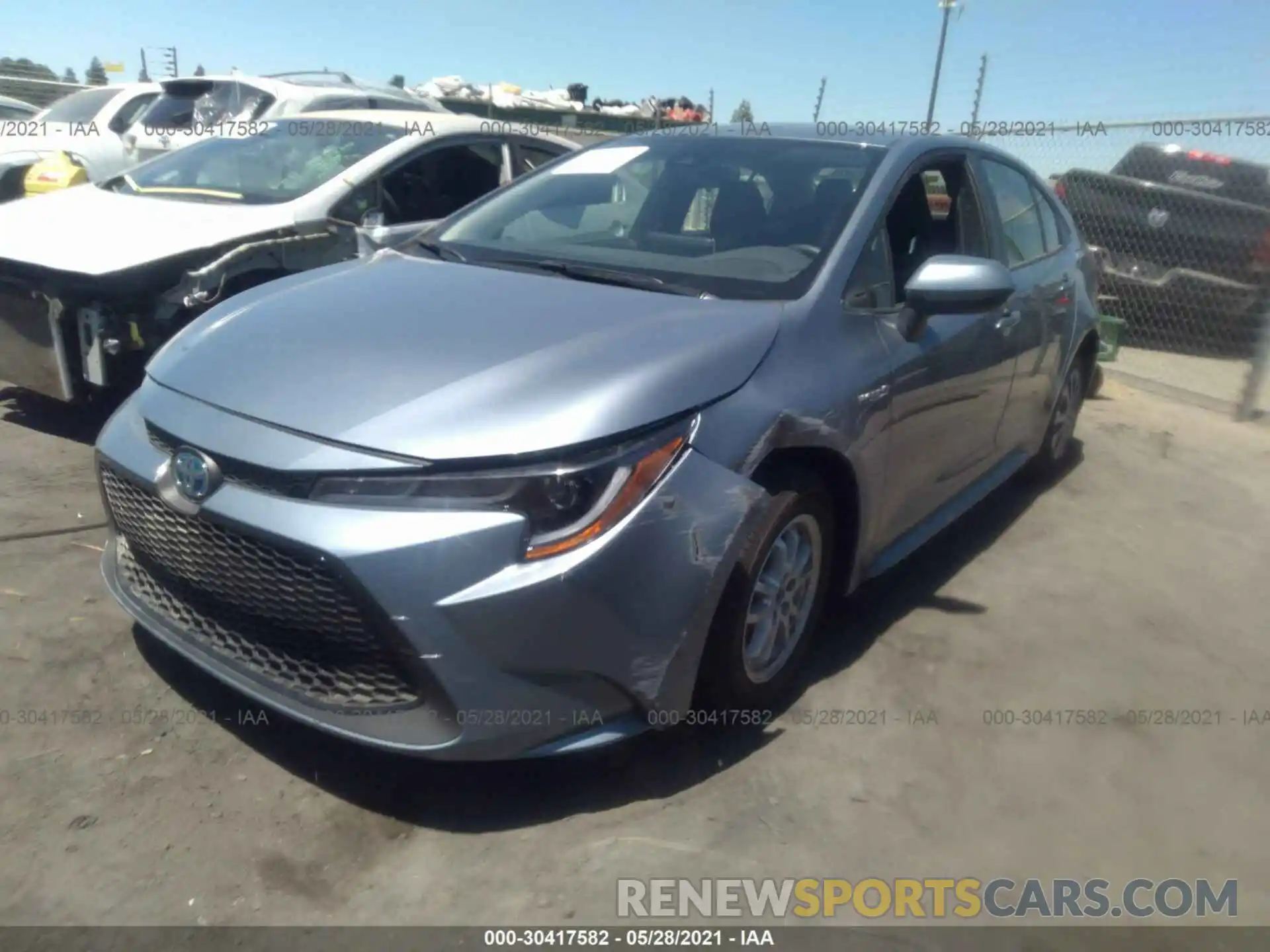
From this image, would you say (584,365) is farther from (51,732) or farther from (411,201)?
(411,201)

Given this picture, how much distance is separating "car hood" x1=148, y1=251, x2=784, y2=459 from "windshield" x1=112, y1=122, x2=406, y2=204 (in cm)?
240

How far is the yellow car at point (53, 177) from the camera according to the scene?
8.25 metres

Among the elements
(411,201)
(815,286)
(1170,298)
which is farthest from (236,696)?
(1170,298)

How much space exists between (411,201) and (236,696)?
3.46 m

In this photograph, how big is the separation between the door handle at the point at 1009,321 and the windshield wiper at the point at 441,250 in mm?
2009

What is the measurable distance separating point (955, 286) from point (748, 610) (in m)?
1.19

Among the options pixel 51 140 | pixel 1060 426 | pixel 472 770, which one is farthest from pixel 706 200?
pixel 51 140

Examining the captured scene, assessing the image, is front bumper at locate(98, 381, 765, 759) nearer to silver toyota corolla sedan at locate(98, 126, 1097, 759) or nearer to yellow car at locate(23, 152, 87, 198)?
silver toyota corolla sedan at locate(98, 126, 1097, 759)

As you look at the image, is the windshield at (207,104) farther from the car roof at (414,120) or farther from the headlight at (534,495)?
the headlight at (534,495)

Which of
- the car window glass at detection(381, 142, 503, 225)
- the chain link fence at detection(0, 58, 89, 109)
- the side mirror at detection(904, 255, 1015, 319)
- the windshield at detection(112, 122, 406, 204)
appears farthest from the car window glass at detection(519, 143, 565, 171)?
the chain link fence at detection(0, 58, 89, 109)

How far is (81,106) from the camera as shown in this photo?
36.9 ft

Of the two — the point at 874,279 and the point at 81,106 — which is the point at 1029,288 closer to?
the point at 874,279

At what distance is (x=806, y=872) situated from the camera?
2.42 m

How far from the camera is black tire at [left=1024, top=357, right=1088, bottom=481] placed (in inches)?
203
